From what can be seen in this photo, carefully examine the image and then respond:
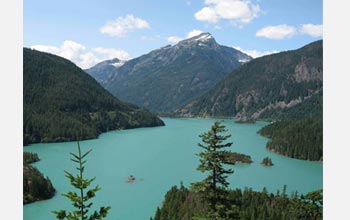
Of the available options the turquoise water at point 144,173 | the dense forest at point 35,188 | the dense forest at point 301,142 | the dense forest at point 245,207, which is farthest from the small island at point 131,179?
the dense forest at point 301,142

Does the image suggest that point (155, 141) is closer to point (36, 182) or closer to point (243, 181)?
point (243, 181)

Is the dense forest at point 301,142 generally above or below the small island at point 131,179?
above

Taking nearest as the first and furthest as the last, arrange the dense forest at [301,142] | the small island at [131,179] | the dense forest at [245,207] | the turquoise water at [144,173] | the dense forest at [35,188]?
the dense forest at [245,207] < the turquoise water at [144,173] < the dense forest at [35,188] < the small island at [131,179] < the dense forest at [301,142]

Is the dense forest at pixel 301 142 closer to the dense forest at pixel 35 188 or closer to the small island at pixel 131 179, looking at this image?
the small island at pixel 131 179

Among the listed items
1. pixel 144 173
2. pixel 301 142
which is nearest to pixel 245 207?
pixel 144 173

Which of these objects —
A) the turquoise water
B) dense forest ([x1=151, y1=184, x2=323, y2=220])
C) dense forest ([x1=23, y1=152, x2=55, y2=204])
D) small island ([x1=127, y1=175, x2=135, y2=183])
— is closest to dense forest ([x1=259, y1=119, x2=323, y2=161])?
the turquoise water

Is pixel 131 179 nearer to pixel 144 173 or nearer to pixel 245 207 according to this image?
pixel 144 173
